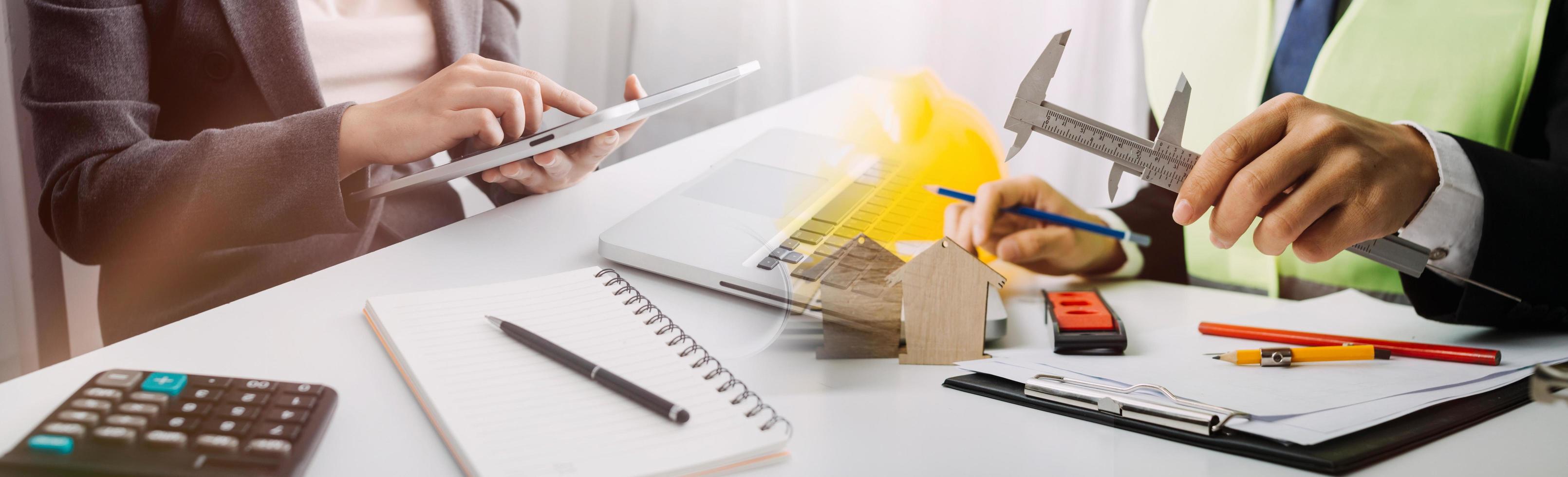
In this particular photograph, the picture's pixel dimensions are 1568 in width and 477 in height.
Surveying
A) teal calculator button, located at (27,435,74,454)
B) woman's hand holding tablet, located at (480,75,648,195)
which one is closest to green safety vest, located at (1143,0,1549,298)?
woman's hand holding tablet, located at (480,75,648,195)

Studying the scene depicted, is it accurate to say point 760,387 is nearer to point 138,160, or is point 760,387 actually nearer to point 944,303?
point 944,303

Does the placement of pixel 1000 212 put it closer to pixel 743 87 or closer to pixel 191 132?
pixel 743 87

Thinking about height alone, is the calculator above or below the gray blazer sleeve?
below

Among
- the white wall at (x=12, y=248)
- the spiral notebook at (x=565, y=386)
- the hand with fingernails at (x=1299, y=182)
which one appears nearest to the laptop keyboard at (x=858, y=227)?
the spiral notebook at (x=565, y=386)

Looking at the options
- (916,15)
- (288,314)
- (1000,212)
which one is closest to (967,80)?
(916,15)

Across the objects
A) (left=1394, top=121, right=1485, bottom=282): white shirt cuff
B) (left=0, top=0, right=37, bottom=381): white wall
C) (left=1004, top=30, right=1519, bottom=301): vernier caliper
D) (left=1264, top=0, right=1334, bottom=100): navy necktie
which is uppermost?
(left=1264, top=0, right=1334, bottom=100): navy necktie

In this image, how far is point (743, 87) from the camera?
3.99 ft

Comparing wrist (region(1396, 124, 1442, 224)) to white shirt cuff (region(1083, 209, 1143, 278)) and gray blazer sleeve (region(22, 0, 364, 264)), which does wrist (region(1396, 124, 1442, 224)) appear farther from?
gray blazer sleeve (region(22, 0, 364, 264))

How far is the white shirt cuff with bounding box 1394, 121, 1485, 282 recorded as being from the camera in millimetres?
528

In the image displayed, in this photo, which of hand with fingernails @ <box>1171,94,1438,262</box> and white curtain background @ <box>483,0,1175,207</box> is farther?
white curtain background @ <box>483,0,1175,207</box>

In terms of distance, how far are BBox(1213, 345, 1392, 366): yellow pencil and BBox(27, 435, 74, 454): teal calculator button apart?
23.2 inches

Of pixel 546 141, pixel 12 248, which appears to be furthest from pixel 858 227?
pixel 12 248

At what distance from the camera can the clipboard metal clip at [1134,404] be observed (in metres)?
0.37

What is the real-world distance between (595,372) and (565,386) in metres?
0.02
